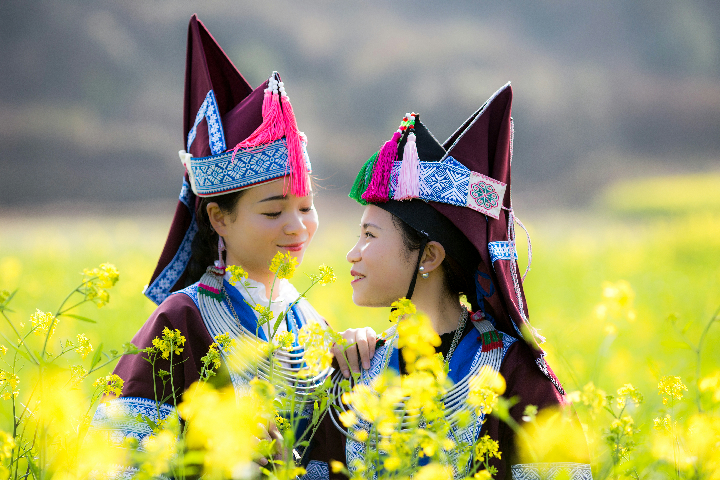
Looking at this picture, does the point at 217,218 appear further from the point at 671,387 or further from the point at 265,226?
the point at 671,387

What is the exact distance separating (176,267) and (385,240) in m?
1.06

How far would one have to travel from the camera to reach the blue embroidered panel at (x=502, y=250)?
258 cm

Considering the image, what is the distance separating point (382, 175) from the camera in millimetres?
2715

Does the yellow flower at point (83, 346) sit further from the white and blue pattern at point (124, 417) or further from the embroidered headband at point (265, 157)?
the embroidered headband at point (265, 157)

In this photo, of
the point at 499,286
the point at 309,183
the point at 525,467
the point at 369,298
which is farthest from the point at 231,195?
the point at 525,467

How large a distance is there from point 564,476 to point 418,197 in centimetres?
139

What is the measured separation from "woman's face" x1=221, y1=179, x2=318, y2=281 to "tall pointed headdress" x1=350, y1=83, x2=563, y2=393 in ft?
1.04

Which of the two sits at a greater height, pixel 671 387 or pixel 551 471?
pixel 671 387

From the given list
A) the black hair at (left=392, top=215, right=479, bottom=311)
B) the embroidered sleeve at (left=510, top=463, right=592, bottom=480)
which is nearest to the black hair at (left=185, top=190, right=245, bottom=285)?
the black hair at (left=392, top=215, right=479, bottom=311)

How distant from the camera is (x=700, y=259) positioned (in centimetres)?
962

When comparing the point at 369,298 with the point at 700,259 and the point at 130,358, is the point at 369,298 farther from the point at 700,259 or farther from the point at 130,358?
the point at 700,259

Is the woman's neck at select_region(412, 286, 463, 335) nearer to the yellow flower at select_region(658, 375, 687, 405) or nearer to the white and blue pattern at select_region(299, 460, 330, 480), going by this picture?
the white and blue pattern at select_region(299, 460, 330, 480)

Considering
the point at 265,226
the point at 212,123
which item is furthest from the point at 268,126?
the point at 265,226

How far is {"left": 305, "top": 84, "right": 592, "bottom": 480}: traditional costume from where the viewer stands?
2521 millimetres
